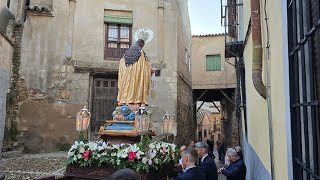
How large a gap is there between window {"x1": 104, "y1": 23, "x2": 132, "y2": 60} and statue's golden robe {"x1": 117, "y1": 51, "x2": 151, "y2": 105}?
7296 millimetres

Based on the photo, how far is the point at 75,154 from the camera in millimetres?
5336

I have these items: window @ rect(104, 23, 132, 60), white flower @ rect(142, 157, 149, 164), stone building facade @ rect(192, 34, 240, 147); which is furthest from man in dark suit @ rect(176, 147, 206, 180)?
stone building facade @ rect(192, 34, 240, 147)

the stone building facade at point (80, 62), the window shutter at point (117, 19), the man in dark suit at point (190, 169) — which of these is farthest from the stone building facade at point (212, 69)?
the man in dark suit at point (190, 169)

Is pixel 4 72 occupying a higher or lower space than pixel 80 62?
lower

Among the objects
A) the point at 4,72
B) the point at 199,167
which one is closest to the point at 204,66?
the point at 4,72

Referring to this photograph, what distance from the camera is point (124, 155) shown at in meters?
5.07

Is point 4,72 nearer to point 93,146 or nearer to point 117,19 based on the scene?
point 117,19

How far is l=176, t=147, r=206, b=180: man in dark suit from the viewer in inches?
134

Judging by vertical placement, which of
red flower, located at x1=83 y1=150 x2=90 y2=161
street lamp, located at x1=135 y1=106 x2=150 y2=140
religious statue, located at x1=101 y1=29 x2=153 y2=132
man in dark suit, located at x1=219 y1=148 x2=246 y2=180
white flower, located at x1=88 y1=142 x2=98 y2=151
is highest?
religious statue, located at x1=101 y1=29 x2=153 y2=132

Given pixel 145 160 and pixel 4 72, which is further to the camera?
pixel 4 72

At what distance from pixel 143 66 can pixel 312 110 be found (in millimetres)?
5173

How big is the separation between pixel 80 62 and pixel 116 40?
185 cm

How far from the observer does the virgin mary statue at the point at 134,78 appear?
7.13 m

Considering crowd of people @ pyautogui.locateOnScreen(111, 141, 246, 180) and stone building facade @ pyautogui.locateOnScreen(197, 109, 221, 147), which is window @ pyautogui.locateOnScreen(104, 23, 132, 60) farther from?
stone building facade @ pyautogui.locateOnScreen(197, 109, 221, 147)
